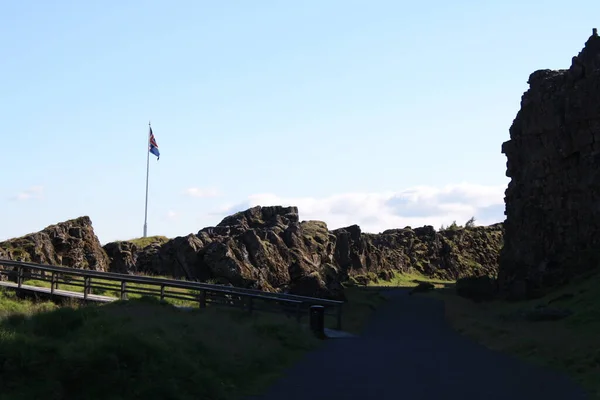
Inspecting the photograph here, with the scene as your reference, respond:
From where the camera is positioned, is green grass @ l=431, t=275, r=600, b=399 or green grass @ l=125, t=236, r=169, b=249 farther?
green grass @ l=125, t=236, r=169, b=249

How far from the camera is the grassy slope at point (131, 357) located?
11172 mm

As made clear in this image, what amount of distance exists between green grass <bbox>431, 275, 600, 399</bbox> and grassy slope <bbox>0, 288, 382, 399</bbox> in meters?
6.19

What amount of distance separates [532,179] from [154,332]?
41.5 metres

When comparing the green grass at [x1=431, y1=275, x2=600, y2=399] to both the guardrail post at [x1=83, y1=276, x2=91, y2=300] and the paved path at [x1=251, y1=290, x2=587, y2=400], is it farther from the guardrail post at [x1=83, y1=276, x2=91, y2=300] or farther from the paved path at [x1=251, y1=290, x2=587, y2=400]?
the guardrail post at [x1=83, y1=276, x2=91, y2=300]

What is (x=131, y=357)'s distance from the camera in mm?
12242

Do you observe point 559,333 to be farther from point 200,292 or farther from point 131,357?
point 131,357

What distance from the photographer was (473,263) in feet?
359

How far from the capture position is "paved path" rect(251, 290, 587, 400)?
1420 centimetres

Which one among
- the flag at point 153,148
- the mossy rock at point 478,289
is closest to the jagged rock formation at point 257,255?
the mossy rock at point 478,289

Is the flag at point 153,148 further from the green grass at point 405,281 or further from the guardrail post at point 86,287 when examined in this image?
the guardrail post at point 86,287

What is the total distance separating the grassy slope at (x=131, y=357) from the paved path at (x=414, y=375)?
2.81 feet

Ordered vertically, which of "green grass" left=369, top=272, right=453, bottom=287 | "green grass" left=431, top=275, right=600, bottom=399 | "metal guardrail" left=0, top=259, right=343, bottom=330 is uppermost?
"green grass" left=369, top=272, right=453, bottom=287

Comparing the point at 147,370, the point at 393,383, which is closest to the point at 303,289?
the point at 393,383

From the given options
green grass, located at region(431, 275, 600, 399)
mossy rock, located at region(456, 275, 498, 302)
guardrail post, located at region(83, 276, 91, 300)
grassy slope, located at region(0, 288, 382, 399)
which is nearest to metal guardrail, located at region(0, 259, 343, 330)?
guardrail post, located at region(83, 276, 91, 300)
